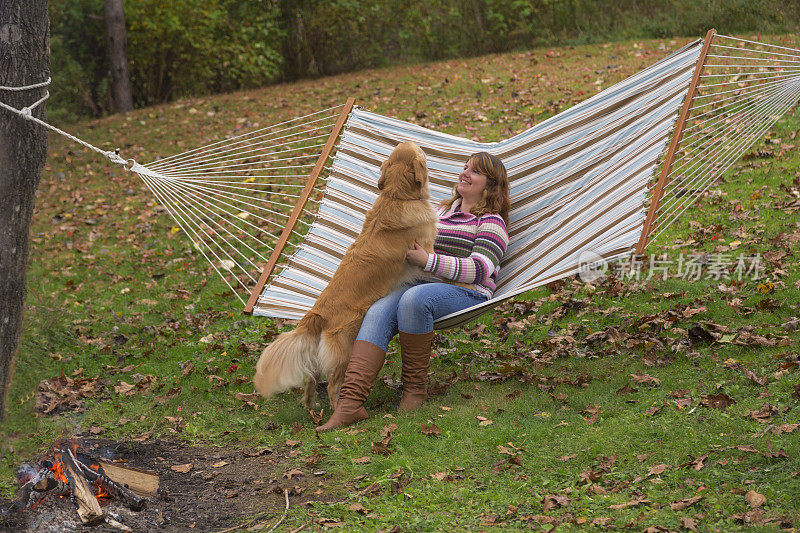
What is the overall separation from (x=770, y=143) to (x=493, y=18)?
22.9ft

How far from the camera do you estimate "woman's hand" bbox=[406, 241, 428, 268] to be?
11.5 feet

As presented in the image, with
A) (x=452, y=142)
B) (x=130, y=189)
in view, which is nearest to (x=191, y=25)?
(x=130, y=189)

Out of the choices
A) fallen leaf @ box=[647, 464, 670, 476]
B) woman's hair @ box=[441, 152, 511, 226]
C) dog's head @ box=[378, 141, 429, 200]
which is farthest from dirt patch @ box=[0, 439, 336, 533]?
woman's hair @ box=[441, 152, 511, 226]

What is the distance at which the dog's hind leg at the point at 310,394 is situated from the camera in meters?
3.63

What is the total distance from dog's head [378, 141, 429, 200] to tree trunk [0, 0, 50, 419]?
1.52 m

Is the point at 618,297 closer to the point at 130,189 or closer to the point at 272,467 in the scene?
the point at 272,467

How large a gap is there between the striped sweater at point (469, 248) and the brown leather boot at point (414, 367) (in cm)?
35

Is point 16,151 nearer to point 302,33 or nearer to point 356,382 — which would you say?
point 356,382

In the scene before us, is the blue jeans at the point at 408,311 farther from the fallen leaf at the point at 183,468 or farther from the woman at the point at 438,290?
the fallen leaf at the point at 183,468

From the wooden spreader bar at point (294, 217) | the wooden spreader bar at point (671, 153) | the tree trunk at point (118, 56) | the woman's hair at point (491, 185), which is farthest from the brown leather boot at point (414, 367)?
the tree trunk at point (118, 56)

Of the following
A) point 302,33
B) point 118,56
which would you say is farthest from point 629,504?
point 302,33

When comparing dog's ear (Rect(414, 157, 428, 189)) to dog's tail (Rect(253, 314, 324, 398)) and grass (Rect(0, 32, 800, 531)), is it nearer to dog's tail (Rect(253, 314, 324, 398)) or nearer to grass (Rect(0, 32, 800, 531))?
dog's tail (Rect(253, 314, 324, 398))

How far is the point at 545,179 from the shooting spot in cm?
411

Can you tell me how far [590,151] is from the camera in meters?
4.05
